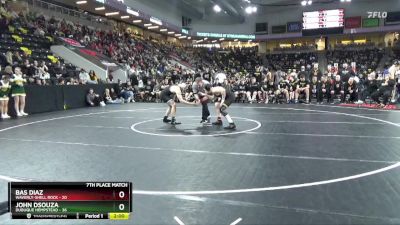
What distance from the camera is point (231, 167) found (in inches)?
199

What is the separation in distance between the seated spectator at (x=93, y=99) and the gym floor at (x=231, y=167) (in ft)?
23.1

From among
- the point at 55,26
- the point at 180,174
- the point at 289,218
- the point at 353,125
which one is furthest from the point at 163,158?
the point at 55,26

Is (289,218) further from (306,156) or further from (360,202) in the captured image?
(306,156)

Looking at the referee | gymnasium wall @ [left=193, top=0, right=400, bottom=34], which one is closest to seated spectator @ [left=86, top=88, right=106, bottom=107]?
the referee

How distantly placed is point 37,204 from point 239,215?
1.70 meters

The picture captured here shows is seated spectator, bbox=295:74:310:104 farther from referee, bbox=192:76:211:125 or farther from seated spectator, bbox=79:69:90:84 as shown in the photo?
seated spectator, bbox=79:69:90:84

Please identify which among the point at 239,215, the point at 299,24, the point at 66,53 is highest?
the point at 299,24

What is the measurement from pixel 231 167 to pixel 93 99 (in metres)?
12.7

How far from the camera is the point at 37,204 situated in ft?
8.10
